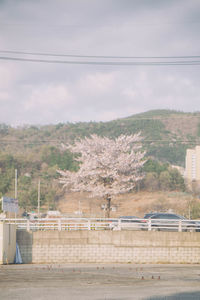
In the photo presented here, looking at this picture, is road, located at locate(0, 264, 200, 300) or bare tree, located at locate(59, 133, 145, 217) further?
bare tree, located at locate(59, 133, 145, 217)

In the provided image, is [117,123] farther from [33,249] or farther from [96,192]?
[33,249]

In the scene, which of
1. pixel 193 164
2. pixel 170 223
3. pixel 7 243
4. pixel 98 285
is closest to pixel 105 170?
pixel 170 223

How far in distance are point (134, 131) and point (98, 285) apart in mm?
105912

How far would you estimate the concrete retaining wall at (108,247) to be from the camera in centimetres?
2578

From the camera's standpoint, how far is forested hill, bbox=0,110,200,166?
11550 cm

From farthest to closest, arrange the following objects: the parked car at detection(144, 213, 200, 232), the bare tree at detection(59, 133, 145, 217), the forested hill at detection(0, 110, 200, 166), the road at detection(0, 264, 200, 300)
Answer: the forested hill at detection(0, 110, 200, 166) → the bare tree at detection(59, 133, 145, 217) → the parked car at detection(144, 213, 200, 232) → the road at detection(0, 264, 200, 300)

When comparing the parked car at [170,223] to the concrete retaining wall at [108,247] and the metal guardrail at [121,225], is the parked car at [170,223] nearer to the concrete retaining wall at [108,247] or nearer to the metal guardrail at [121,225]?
the metal guardrail at [121,225]

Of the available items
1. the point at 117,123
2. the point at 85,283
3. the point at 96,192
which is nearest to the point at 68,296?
the point at 85,283

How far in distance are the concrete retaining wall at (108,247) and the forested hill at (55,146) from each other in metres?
22.8

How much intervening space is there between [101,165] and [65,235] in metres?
16.1

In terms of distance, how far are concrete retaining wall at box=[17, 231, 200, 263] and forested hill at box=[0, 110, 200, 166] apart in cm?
8200

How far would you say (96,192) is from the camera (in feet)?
132

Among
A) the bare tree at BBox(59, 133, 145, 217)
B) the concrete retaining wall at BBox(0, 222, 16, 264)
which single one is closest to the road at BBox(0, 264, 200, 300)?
the concrete retaining wall at BBox(0, 222, 16, 264)

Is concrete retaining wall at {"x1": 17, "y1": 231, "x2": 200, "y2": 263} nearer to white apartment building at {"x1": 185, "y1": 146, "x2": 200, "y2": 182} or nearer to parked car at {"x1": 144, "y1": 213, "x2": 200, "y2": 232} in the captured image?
parked car at {"x1": 144, "y1": 213, "x2": 200, "y2": 232}
